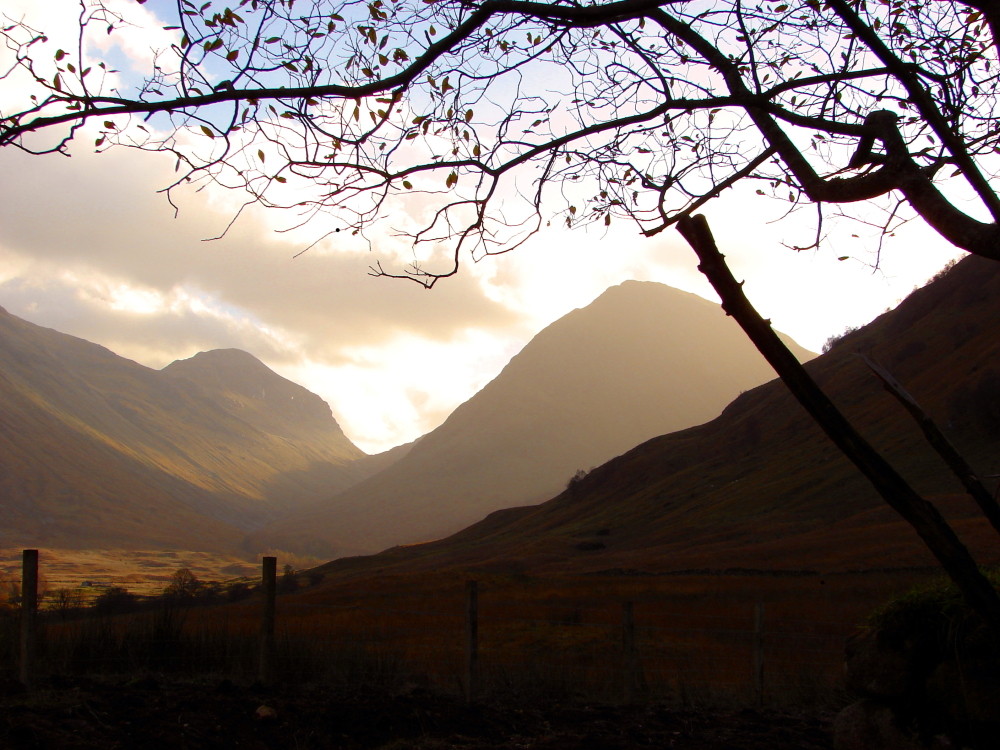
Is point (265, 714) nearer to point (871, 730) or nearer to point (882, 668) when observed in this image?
point (871, 730)

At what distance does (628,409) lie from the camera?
6801 inches

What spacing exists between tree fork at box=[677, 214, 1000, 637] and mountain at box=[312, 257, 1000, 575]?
21.7 meters

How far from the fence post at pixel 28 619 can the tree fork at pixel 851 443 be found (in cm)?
660

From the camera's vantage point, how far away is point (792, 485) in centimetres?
4581

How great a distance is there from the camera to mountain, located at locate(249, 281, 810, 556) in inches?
5468

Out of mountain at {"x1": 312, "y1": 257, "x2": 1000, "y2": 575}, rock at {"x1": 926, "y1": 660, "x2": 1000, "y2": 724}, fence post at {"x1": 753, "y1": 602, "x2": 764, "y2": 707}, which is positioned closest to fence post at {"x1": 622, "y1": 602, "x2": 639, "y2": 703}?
fence post at {"x1": 753, "y1": 602, "x2": 764, "y2": 707}

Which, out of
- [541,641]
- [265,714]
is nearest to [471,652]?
[265,714]

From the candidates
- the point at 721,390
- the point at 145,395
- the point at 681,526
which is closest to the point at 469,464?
the point at 721,390

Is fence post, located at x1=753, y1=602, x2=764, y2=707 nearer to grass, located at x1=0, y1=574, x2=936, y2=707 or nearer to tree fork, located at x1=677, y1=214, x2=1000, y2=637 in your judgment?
grass, located at x1=0, y1=574, x2=936, y2=707

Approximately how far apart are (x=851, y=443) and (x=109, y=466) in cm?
14537

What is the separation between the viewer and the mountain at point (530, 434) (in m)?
139

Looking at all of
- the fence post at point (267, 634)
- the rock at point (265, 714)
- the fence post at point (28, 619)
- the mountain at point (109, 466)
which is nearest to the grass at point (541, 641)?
the fence post at point (267, 634)

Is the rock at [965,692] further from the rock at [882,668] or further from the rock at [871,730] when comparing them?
the rock at [871,730]

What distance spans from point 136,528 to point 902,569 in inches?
4459
